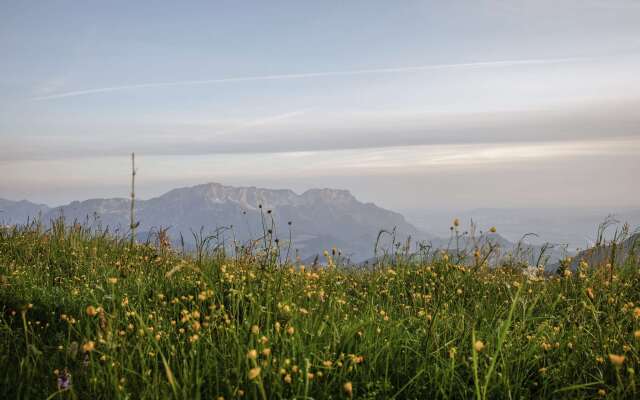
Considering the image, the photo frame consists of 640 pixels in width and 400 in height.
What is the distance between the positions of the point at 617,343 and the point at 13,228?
35.2ft

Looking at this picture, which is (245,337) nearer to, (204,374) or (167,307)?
(204,374)

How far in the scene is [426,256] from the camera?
26.3 feet

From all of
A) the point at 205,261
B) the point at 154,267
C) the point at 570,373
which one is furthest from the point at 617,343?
the point at 154,267

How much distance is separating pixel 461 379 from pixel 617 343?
162 centimetres

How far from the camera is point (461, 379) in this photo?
3.79m

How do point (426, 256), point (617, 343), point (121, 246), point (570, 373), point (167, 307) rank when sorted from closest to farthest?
1. point (570, 373)
2. point (617, 343)
3. point (167, 307)
4. point (426, 256)
5. point (121, 246)

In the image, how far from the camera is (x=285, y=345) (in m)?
3.86

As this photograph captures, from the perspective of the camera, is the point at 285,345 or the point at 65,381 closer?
the point at 65,381

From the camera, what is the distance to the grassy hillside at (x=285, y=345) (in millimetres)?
3514

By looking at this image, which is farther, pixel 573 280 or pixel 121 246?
pixel 121 246

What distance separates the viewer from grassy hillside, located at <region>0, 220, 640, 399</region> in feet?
11.5

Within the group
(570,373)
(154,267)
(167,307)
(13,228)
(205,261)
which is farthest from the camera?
(13,228)

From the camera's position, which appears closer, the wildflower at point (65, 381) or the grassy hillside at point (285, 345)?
the wildflower at point (65, 381)

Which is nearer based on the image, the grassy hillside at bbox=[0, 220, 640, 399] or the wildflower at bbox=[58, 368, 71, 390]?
the wildflower at bbox=[58, 368, 71, 390]
